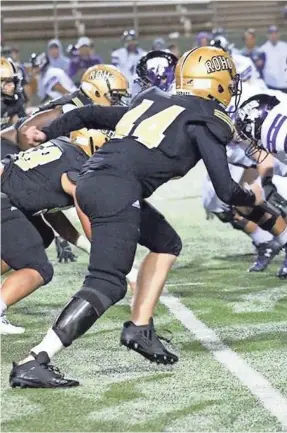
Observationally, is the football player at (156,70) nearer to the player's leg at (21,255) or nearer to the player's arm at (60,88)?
the player's leg at (21,255)

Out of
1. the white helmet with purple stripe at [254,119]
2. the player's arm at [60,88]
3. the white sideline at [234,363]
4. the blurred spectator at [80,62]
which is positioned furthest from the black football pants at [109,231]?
the blurred spectator at [80,62]

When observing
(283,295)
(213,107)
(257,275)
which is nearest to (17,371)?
(213,107)

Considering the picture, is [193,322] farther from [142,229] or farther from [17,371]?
[17,371]

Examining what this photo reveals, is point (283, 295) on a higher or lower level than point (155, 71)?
lower

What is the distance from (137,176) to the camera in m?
4.30

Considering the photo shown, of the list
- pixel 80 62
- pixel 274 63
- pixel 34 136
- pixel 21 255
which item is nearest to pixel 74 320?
pixel 21 255

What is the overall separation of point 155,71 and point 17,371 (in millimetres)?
3661

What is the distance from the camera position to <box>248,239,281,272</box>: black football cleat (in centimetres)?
681

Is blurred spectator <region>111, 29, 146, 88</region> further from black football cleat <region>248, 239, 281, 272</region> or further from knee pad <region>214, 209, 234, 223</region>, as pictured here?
black football cleat <region>248, 239, 281, 272</region>

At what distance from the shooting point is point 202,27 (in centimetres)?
1972

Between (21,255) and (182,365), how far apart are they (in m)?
0.90

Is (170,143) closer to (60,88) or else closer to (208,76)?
(208,76)

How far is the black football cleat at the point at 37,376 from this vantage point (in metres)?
4.07

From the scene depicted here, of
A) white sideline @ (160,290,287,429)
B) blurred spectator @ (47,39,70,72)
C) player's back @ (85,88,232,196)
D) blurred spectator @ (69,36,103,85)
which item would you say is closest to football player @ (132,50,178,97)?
white sideline @ (160,290,287,429)
